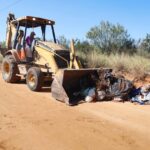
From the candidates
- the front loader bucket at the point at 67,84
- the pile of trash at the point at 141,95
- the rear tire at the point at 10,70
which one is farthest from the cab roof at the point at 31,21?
the pile of trash at the point at 141,95

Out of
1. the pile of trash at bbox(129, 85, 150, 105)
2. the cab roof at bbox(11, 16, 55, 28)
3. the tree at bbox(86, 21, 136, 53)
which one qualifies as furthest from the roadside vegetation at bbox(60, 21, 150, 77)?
the pile of trash at bbox(129, 85, 150, 105)

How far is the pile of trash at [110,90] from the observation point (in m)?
9.76

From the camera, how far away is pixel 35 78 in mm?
11211

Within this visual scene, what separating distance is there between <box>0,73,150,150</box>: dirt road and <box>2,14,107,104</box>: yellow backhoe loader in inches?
29.8

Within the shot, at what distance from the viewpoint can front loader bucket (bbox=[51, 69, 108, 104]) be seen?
977 cm

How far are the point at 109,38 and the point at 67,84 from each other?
39.7 feet

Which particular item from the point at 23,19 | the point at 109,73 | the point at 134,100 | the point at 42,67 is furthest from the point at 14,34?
the point at 134,100

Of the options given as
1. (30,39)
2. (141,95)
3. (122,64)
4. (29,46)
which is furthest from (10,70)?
(141,95)

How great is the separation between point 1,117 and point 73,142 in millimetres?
2437

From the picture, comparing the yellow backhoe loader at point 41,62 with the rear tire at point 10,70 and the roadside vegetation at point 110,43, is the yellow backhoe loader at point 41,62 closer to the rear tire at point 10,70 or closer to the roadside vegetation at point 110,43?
the rear tire at point 10,70

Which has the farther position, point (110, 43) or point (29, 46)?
point (110, 43)

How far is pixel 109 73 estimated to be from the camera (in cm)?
1060

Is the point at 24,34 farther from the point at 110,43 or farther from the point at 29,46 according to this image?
the point at 110,43

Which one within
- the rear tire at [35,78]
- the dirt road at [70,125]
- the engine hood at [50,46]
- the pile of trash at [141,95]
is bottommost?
the dirt road at [70,125]
